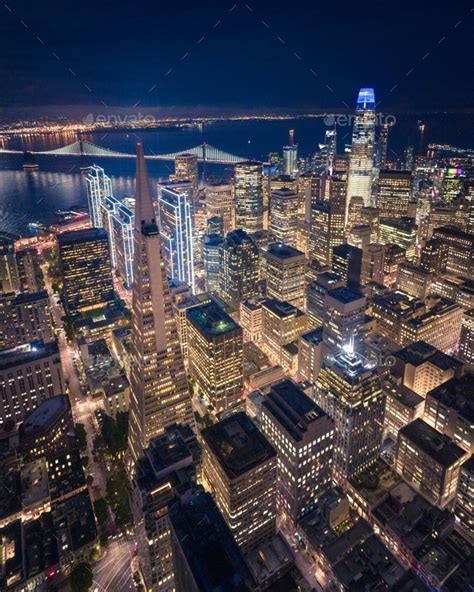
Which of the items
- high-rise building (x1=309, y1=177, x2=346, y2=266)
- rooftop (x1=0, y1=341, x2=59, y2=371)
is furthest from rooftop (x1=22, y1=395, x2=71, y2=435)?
high-rise building (x1=309, y1=177, x2=346, y2=266)

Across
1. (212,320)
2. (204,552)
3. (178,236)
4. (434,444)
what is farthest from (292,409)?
(178,236)

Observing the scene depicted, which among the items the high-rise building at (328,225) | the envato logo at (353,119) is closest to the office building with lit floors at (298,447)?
the high-rise building at (328,225)

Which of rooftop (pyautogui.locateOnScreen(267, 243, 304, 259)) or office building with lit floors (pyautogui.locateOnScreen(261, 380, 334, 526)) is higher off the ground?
rooftop (pyautogui.locateOnScreen(267, 243, 304, 259))

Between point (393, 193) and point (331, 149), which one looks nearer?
point (393, 193)

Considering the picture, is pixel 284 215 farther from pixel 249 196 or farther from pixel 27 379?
pixel 27 379

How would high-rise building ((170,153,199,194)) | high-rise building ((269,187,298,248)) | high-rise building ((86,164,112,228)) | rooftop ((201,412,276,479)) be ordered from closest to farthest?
rooftop ((201,412,276,479))
high-rise building ((269,187,298,248))
high-rise building ((86,164,112,228))
high-rise building ((170,153,199,194))

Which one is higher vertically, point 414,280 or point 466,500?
point 414,280

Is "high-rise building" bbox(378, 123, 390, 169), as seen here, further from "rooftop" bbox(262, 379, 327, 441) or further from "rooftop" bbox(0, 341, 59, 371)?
"rooftop" bbox(0, 341, 59, 371)
